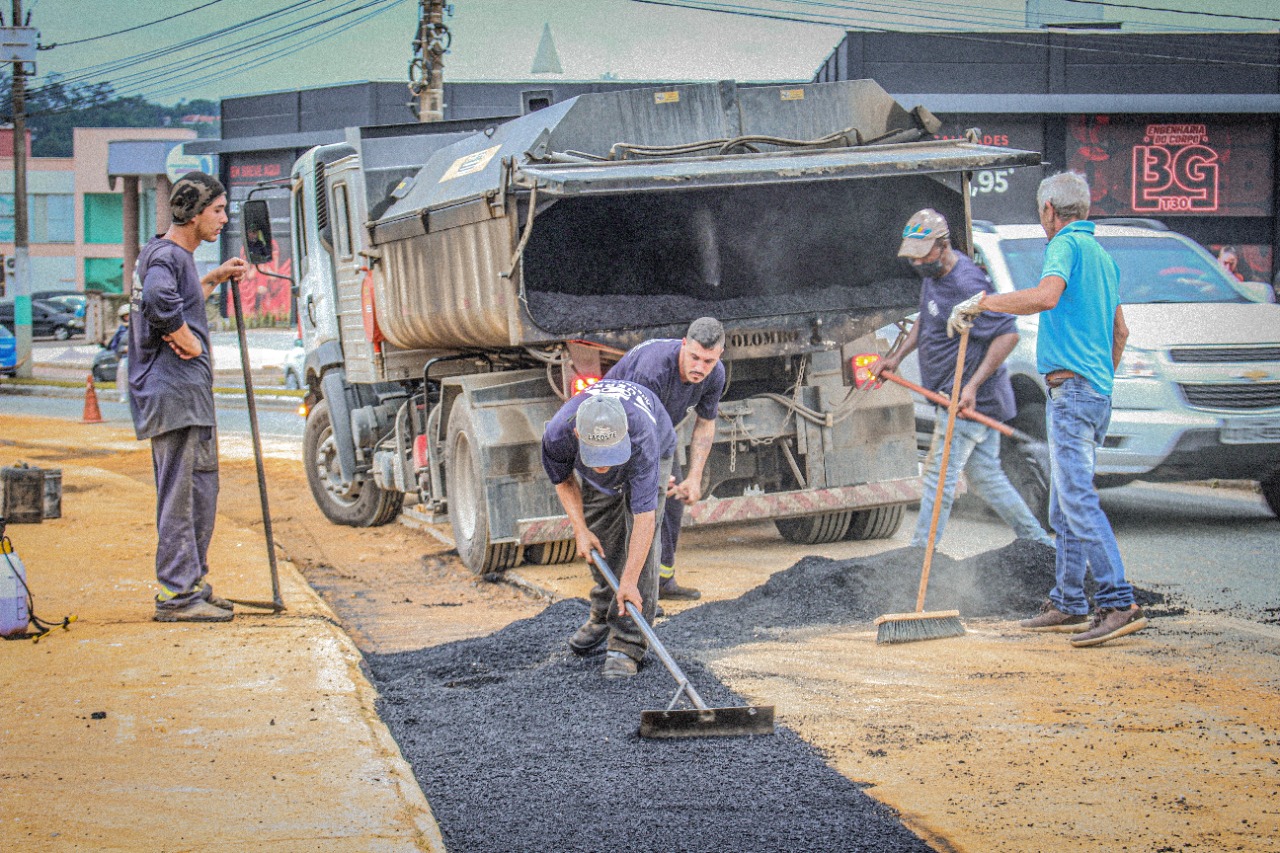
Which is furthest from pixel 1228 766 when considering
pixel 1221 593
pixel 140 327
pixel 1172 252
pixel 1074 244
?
pixel 1172 252

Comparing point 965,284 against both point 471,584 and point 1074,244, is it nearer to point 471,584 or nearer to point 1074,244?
point 1074,244

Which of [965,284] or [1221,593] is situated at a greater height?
[965,284]

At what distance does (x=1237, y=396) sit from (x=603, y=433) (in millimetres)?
5324

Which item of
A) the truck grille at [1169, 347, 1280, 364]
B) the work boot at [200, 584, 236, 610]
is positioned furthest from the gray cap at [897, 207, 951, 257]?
the work boot at [200, 584, 236, 610]

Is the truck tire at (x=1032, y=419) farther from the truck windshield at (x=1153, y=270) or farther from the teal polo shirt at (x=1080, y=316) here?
the teal polo shirt at (x=1080, y=316)

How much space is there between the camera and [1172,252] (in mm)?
10328

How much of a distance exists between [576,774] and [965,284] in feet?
13.9

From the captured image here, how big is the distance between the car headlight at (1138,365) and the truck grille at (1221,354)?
133 millimetres

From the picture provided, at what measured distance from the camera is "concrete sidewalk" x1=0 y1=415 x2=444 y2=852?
3877 mm

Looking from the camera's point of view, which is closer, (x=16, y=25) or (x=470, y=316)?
(x=470, y=316)

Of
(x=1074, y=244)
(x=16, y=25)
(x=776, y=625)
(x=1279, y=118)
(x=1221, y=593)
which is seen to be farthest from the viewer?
(x=16, y=25)

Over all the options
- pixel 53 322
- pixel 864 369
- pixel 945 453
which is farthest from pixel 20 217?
pixel 945 453

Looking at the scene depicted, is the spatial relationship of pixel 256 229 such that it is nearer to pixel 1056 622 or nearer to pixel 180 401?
pixel 180 401

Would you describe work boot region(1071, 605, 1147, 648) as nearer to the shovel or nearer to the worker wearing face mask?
the worker wearing face mask
